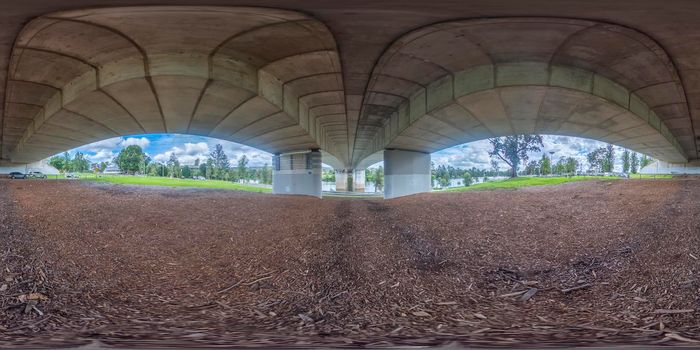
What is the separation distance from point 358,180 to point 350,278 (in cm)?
4878

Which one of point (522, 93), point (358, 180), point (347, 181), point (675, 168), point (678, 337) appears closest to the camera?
point (678, 337)

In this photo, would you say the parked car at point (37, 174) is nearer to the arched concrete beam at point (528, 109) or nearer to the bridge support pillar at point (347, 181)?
the arched concrete beam at point (528, 109)

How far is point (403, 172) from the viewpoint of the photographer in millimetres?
22547

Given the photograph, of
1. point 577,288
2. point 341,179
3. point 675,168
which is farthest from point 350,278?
point 341,179

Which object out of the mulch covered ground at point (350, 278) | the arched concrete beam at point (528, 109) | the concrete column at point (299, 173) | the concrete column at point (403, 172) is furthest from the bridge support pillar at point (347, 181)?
the mulch covered ground at point (350, 278)

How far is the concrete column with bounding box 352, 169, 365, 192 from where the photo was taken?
49.2 m

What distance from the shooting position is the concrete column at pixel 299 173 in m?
22.3

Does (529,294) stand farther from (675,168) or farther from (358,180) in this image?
(358,180)

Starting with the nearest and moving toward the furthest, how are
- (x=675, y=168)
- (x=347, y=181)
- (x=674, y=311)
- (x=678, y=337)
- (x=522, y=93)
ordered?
(x=678, y=337) < (x=674, y=311) < (x=522, y=93) < (x=675, y=168) < (x=347, y=181)

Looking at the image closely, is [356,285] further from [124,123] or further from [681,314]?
[124,123]

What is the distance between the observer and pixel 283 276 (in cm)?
413

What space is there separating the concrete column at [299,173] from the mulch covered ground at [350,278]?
14.6m

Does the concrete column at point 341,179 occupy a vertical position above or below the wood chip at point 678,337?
above

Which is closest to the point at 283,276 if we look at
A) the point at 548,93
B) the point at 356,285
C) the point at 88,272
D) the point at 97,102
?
the point at 356,285
